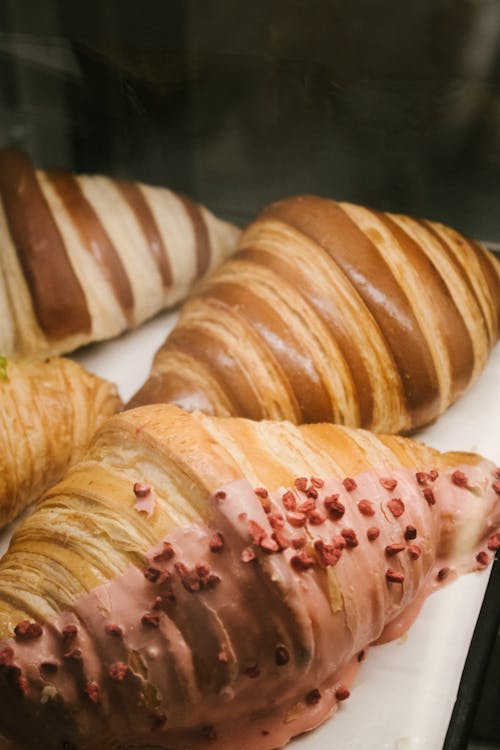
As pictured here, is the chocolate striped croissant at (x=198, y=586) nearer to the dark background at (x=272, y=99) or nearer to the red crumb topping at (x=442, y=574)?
the red crumb topping at (x=442, y=574)

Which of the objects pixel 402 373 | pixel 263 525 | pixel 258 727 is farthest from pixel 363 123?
pixel 258 727

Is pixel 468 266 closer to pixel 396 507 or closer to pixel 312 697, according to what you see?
pixel 396 507

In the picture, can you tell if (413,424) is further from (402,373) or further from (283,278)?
(283,278)

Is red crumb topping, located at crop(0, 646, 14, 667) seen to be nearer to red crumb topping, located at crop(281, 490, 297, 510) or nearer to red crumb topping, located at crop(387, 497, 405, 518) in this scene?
red crumb topping, located at crop(281, 490, 297, 510)

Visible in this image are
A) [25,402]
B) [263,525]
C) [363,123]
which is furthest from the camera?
[25,402]

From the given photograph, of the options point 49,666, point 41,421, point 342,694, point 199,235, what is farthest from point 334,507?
point 199,235

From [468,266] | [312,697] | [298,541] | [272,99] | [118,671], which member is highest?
[272,99]
